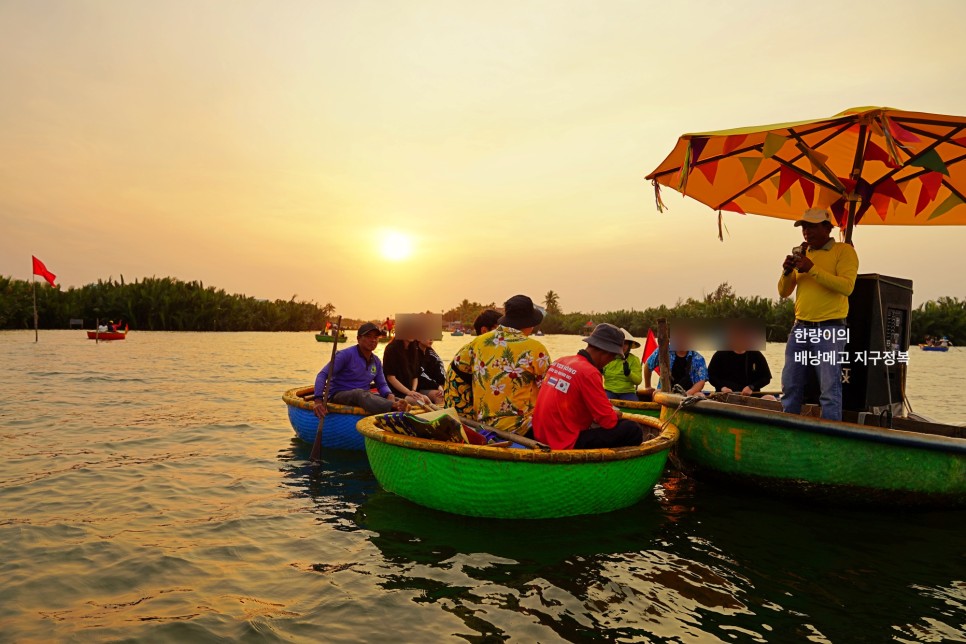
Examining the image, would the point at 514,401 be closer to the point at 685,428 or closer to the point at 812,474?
the point at 685,428

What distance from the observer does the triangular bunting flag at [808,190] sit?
8336 millimetres

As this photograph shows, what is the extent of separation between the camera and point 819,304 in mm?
6098

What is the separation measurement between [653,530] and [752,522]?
1.02 m

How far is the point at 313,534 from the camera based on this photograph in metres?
5.07

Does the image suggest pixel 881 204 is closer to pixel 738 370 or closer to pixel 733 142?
pixel 738 370

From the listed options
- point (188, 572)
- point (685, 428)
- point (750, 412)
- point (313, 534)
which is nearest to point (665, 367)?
point (685, 428)

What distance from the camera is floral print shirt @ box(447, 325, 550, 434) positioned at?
5.71 m

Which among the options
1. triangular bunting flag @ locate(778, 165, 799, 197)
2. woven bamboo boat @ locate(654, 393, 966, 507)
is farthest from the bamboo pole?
triangular bunting flag @ locate(778, 165, 799, 197)

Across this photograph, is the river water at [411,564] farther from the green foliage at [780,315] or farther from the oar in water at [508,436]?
the green foliage at [780,315]

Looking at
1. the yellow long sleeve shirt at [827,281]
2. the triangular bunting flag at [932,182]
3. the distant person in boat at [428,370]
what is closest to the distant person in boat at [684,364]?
the yellow long sleeve shirt at [827,281]

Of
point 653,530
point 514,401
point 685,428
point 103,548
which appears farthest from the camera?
point 685,428

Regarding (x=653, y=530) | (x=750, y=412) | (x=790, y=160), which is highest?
(x=790, y=160)

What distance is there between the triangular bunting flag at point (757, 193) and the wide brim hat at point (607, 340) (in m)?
4.30

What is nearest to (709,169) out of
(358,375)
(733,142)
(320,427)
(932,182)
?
(733,142)
